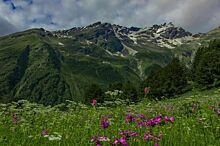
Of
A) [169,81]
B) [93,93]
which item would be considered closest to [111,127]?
[169,81]

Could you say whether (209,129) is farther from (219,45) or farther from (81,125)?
(219,45)

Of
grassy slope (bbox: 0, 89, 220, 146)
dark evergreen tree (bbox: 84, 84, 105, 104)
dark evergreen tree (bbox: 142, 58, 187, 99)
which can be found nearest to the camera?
grassy slope (bbox: 0, 89, 220, 146)

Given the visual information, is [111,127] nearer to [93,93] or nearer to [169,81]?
[169,81]

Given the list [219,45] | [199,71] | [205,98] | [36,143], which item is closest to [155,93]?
[199,71]

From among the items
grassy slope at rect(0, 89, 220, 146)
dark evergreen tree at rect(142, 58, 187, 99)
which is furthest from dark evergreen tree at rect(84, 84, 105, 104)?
grassy slope at rect(0, 89, 220, 146)

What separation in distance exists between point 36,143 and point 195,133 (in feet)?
9.09

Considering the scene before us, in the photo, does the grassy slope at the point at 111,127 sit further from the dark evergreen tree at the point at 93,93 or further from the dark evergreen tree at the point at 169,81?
the dark evergreen tree at the point at 93,93

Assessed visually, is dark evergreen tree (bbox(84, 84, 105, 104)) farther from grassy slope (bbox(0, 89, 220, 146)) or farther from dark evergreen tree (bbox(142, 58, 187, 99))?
grassy slope (bbox(0, 89, 220, 146))

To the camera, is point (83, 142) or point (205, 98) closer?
point (83, 142)

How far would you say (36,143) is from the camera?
6355 millimetres

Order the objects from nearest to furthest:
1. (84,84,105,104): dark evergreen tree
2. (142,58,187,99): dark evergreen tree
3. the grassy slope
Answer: the grassy slope < (142,58,187,99): dark evergreen tree < (84,84,105,104): dark evergreen tree

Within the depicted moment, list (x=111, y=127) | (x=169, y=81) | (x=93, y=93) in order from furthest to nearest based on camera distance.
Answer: (x=93, y=93) → (x=169, y=81) → (x=111, y=127)

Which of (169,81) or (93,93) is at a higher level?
(169,81)

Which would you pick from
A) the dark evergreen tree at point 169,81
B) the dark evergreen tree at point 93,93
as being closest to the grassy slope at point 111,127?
the dark evergreen tree at point 169,81
